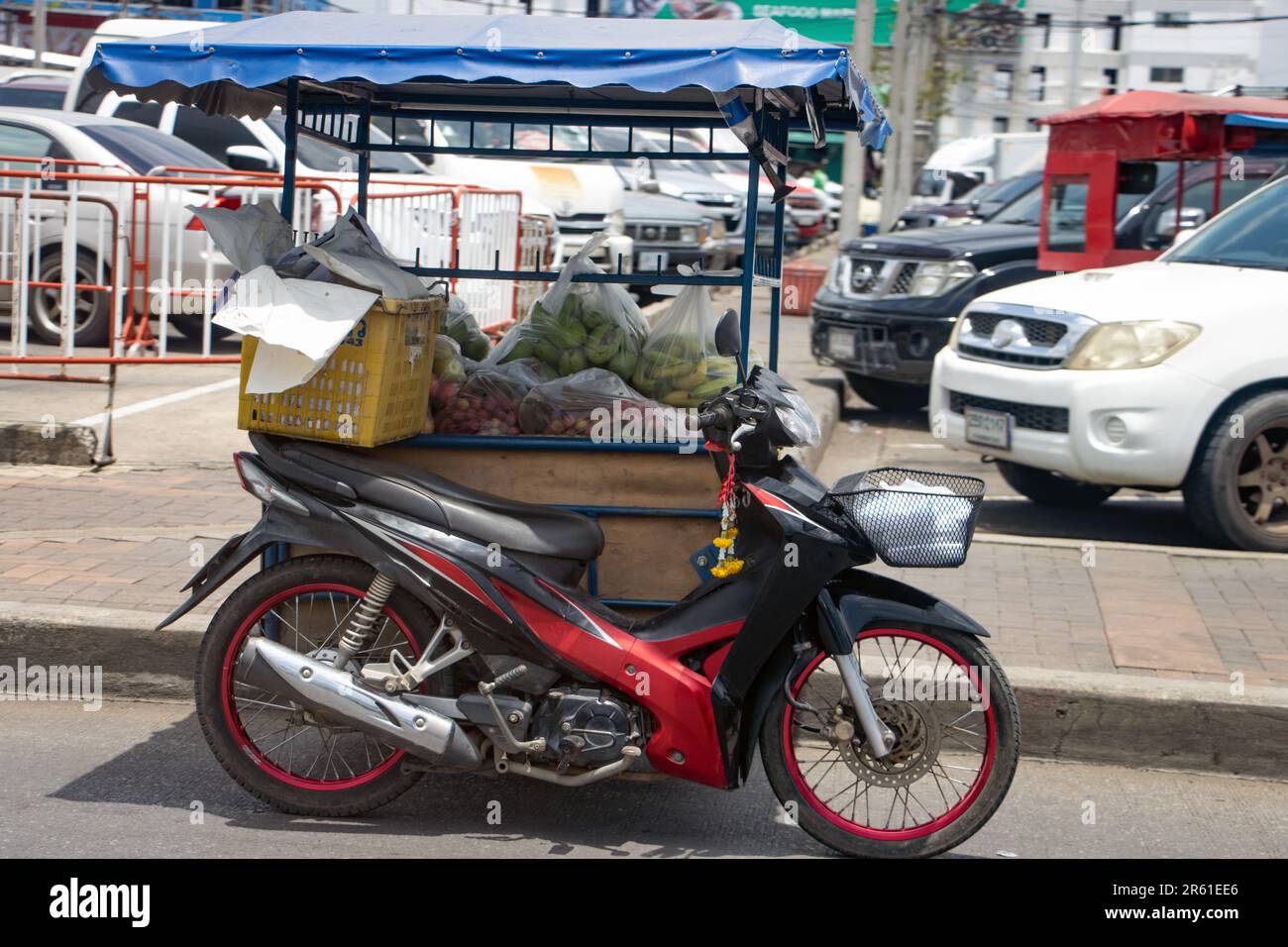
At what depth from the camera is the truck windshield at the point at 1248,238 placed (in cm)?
756

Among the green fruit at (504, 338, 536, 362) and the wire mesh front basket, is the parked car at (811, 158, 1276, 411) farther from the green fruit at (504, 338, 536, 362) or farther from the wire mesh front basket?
the wire mesh front basket

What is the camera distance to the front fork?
3.81 m

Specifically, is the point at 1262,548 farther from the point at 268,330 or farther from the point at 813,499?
the point at 268,330

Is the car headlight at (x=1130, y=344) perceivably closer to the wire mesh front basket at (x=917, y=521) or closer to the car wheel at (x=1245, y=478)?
the car wheel at (x=1245, y=478)

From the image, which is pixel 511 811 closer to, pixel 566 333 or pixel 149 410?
pixel 566 333

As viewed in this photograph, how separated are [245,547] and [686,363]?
1.46 meters

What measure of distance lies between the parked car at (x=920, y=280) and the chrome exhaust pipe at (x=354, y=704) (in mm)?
7564

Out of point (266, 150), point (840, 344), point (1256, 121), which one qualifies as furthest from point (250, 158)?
point (1256, 121)

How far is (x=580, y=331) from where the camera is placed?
4812 millimetres

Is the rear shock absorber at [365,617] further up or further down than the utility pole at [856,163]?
further down

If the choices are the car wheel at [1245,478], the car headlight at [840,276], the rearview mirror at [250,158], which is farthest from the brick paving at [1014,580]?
the rearview mirror at [250,158]

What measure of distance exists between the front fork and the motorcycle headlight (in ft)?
1.29

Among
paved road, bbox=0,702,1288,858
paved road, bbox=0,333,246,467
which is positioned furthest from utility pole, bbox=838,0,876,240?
paved road, bbox=0,702,1288,858
